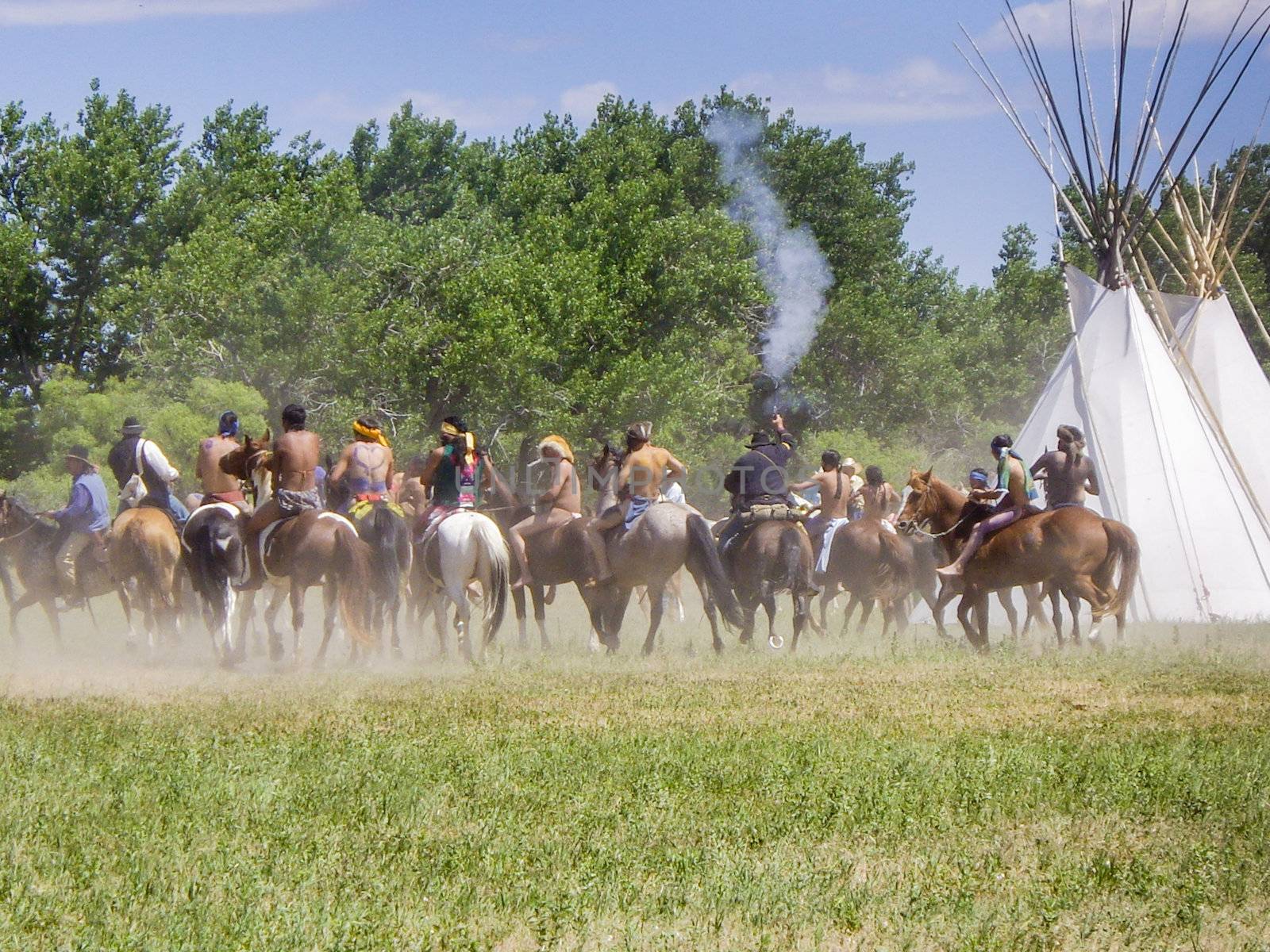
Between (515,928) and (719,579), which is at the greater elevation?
(719,579)

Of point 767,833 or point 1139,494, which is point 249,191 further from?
point 767,833

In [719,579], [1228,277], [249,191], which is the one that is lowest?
[719,579]

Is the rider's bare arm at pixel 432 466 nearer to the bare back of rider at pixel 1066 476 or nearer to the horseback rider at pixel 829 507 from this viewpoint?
the horseback rider at pixel 829 507

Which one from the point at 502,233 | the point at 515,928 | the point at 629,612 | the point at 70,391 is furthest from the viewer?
the point at 502,233

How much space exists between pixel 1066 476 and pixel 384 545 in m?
7.10

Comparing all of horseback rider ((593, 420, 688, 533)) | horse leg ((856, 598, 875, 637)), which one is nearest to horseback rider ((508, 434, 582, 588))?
horseback rider ((593, 420, 688, 533))

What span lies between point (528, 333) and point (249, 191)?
715 inches

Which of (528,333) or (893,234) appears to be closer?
(528,333)

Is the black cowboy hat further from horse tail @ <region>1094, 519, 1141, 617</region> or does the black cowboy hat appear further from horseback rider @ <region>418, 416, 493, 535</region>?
horse tail @ <region>1094, 519, 1141, 617</region>

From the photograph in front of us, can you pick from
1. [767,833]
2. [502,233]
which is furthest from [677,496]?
[502,233]

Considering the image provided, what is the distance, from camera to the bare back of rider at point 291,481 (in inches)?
634

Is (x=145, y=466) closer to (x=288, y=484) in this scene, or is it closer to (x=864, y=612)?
(x=288, y=484)

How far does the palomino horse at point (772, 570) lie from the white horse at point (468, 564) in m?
2.68

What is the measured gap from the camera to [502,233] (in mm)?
49031
